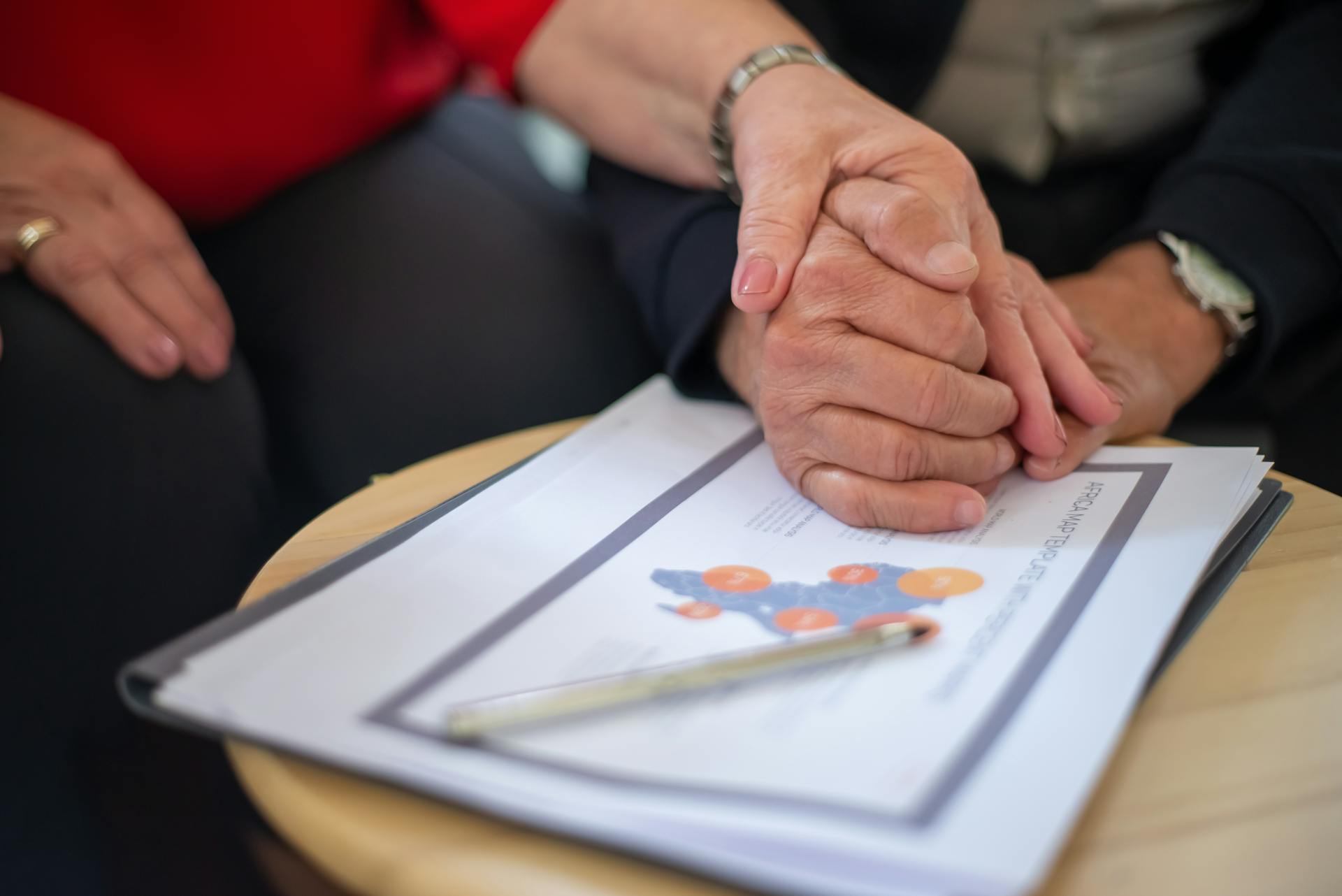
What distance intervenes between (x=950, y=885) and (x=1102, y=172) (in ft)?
2.80

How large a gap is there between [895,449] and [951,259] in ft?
0.34

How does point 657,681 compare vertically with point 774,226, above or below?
below

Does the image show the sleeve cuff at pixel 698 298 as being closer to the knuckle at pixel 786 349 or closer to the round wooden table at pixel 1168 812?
the knuckle at pixel 786 349

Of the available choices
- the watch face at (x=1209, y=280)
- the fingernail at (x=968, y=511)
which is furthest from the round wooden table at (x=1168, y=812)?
the watch face at (x=1209, y=280)

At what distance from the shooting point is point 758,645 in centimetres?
43

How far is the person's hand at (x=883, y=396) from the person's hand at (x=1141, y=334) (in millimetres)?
93

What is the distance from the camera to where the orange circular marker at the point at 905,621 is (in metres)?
0.42

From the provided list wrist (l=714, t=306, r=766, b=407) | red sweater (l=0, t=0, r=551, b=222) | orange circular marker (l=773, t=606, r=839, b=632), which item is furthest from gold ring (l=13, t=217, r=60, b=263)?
orange circular marker (l=773, t=606, r=839, b=632)

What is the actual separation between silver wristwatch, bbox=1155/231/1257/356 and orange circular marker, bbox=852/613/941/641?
426mm

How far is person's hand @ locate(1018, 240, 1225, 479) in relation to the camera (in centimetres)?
65

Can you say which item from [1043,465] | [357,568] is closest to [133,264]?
[357,568]

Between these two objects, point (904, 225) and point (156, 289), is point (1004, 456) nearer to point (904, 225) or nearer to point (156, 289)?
point (904, 225)

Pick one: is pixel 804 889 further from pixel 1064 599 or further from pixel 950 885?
pixel 1064 599

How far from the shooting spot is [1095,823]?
1.16 feet
